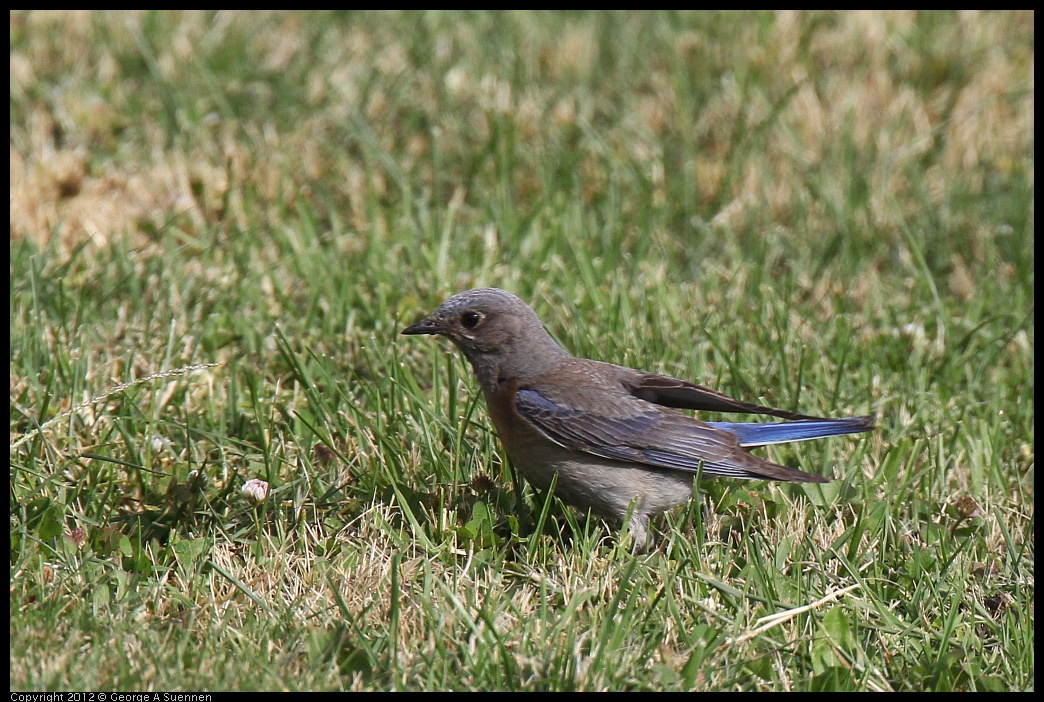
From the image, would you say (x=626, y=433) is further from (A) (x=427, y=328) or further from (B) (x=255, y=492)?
(B) (x=255, y=492)

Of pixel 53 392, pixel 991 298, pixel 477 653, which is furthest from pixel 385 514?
pixel 991 298

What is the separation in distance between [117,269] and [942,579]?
12.8 feet

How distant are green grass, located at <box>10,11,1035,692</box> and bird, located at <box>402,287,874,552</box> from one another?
172 millimetres

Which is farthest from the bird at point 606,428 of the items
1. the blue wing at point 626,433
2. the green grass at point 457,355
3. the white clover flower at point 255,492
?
the white clover flower at point 255,492

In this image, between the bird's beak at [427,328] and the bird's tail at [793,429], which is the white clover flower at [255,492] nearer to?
the bird's beak at [427,328]

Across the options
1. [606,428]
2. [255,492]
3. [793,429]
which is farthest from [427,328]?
[793,429]

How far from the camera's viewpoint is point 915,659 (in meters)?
3.87

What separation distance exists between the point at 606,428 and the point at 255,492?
1291mm

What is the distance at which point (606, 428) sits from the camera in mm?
4543

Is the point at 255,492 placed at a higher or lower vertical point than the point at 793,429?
lower

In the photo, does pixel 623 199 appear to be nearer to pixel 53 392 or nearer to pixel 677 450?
pixel 677 450

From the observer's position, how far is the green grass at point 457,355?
3.82m

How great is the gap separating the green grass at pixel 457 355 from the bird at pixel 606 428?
0.56 ft

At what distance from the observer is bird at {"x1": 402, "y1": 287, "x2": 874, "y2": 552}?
177 inches
